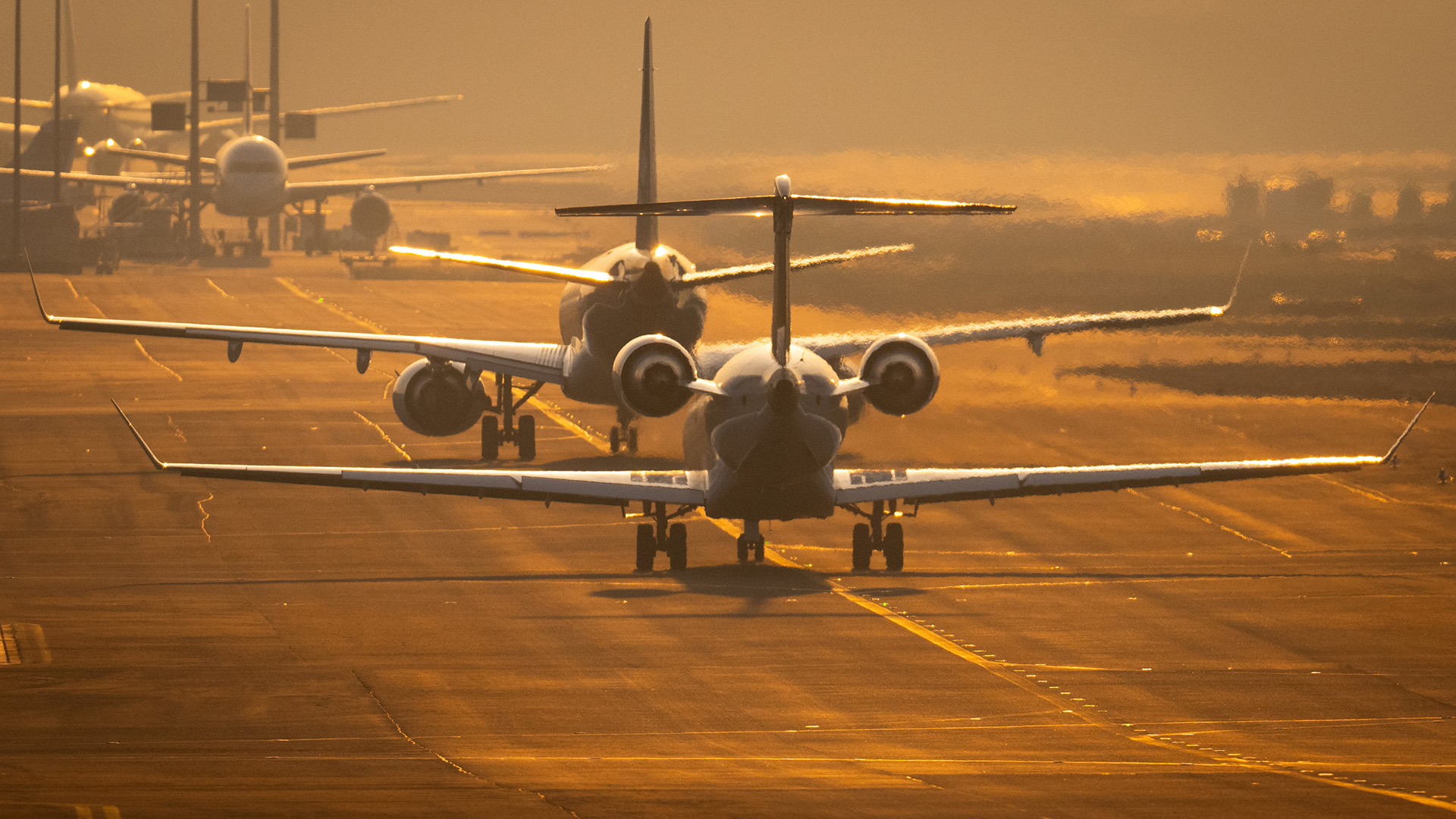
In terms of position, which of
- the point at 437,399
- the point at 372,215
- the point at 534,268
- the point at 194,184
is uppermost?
the point at 194,184

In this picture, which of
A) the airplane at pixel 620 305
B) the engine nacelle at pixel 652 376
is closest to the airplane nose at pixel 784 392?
the engine nacelle at pixel 652 376

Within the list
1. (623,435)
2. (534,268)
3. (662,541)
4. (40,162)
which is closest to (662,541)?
(662,541)

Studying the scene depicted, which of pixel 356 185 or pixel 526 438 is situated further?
pixel 356 185

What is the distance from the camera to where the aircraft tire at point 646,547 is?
41.3m

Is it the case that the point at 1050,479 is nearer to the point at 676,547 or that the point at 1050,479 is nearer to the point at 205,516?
the point at 676,547

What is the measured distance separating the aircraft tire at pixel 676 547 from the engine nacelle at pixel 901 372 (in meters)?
4.25

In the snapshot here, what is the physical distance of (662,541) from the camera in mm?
42062

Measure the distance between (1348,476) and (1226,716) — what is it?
85.5 feet

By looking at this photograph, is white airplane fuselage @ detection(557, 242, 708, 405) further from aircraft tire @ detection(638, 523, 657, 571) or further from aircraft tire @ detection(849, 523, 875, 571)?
aircraft tire @ detection(638, 523, 657, 571)

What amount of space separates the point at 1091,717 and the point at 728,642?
687 cm

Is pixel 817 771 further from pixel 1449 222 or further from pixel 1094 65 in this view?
pixel 1094 65

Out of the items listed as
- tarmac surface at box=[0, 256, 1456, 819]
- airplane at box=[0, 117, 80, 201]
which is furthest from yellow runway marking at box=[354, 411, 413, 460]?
airplane at box=[0, 117, 80, 201]

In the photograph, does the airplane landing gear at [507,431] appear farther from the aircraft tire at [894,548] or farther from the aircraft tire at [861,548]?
the aircraft tire at [894,548]

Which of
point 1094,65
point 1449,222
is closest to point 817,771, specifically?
point 1449,222
